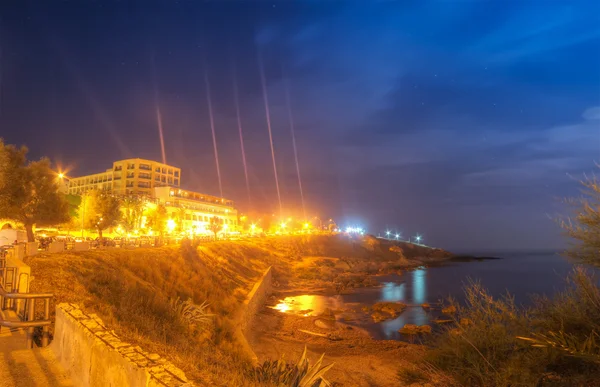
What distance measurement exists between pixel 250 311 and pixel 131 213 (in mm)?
40976

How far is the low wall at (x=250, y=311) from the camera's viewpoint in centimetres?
1786

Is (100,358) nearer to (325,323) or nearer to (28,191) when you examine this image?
(325,323)

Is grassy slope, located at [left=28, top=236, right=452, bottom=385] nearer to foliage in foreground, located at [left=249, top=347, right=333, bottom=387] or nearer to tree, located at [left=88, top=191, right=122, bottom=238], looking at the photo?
foliage in foreground, located at [left=249, top=347, right=333, bottom=387]

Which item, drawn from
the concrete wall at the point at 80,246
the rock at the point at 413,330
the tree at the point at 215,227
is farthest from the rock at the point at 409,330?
the tree at the point at 215,227

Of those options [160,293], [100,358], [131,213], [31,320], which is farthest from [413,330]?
[131,213]

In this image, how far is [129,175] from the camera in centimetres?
9794

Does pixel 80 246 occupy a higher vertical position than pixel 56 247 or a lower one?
higher

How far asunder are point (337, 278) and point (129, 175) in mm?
69123

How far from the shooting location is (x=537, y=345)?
8469 millimetres

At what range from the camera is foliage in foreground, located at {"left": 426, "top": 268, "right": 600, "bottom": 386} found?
889 centimetres

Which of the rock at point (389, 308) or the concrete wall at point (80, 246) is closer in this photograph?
the concrete wall at point (80, 246)

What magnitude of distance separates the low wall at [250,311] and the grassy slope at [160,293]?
0.66m

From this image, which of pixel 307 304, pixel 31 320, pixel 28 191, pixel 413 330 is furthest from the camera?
pixel 307 304

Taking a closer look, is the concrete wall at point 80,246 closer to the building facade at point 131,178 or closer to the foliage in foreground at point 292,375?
the foliage in foreground at point 292,375
